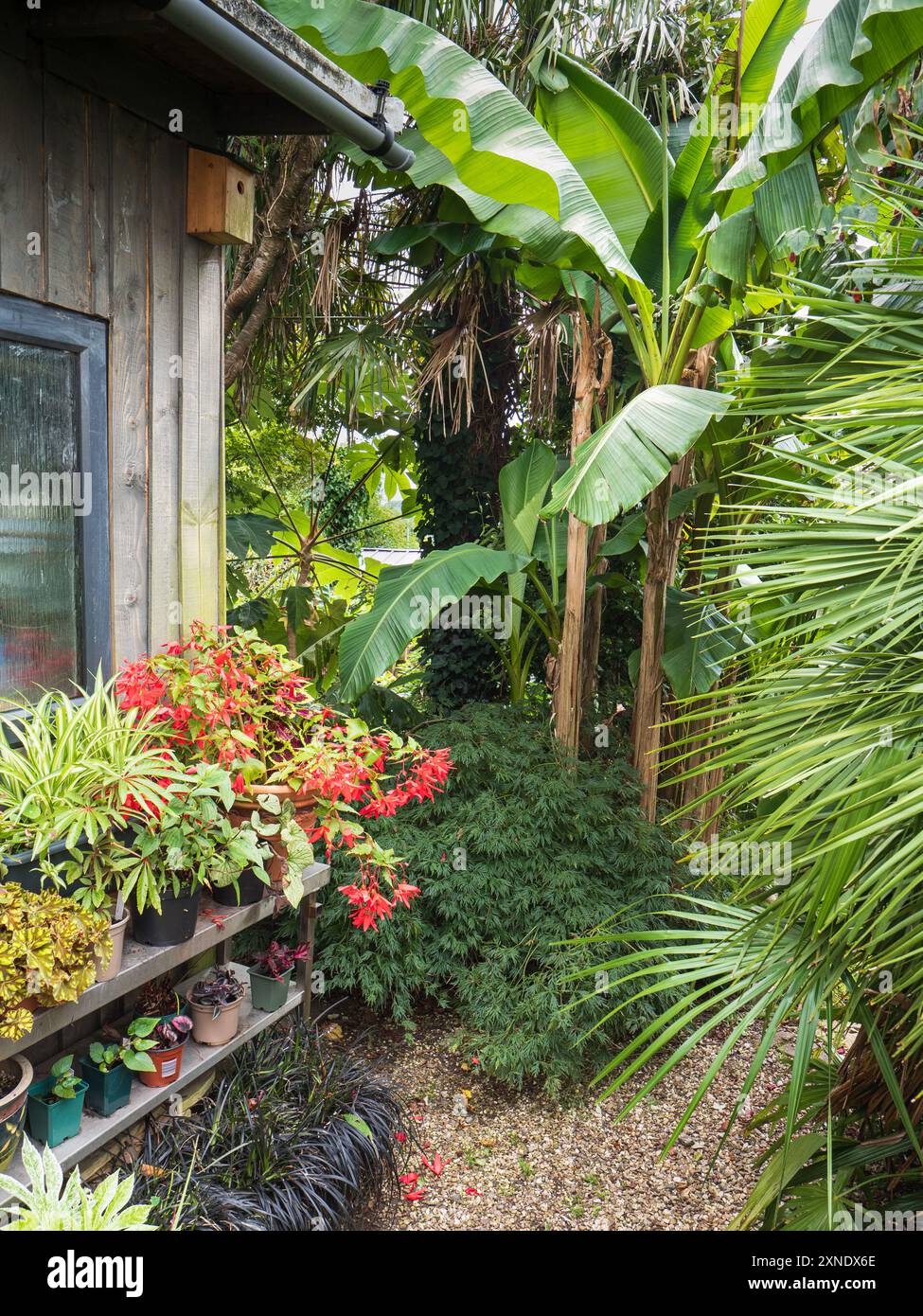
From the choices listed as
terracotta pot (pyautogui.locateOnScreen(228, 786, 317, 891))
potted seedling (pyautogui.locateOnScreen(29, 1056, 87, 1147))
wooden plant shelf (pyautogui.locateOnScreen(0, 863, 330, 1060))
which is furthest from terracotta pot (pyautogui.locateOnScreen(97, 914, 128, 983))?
terracotta pot (pyautogui.locateOnScreen(228, 786, 317, 891))

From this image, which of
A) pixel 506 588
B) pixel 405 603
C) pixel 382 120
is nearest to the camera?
pixel 382 120

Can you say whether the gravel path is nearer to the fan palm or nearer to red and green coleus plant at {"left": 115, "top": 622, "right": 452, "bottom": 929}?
the fan palm

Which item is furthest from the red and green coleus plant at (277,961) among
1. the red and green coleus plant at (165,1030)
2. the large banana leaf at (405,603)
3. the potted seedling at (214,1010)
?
the large banana leaf at (405,603)

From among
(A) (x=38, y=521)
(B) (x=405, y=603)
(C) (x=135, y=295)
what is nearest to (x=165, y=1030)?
(A) (x=38, y=521)

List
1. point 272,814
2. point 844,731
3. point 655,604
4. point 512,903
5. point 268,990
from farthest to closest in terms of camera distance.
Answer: point 655,604 < point 512,903 < point 268,990 < point 272,814 < point 844,731

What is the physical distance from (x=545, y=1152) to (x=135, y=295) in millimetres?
3526

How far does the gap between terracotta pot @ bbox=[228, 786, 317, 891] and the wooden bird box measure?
183 centimetres

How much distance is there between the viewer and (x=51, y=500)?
8.19ft

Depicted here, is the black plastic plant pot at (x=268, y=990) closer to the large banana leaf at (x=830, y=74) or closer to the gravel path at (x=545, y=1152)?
the gravel path at (x=545, y=1152)

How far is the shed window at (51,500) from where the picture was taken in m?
2.36

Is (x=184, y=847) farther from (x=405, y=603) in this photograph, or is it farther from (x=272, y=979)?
(x=405, y=603)

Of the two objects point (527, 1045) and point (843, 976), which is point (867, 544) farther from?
point (527, 1045)

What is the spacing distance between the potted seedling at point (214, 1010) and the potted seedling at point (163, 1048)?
0.18 metres

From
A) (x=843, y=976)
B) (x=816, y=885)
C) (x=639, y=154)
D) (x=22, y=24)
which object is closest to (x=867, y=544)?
(x=816, y=885)
